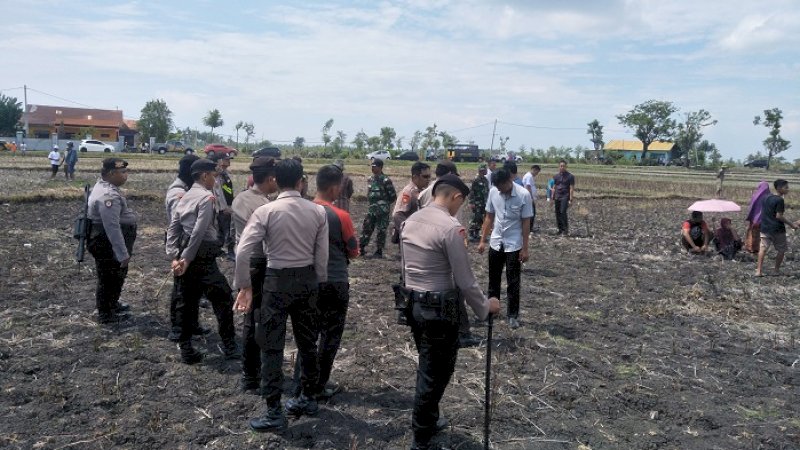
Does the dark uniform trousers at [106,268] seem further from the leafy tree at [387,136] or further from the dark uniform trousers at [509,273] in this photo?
the leafy tree at [387,136]

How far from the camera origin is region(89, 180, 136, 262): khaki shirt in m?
6.28

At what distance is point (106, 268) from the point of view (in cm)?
656

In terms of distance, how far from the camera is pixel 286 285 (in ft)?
14.2

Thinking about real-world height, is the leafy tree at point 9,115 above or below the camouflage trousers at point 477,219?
above

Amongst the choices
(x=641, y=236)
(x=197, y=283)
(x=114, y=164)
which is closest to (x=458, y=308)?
(x=197, y=283)

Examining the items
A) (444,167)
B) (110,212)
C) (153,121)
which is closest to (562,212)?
(444,167)

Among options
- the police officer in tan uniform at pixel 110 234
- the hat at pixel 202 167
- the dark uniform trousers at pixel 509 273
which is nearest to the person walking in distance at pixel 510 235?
the dark uniform trousers at pixel 509 273

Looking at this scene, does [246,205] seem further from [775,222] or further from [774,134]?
[774,134]

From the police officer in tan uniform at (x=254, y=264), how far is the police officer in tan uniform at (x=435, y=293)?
1.26m

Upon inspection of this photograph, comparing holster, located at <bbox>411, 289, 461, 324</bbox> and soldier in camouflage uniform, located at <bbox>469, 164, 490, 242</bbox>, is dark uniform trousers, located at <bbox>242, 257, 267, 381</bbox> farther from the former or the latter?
soldier in camouflage uniform, located at <bbox>469, 164, 490, 242</bbox>

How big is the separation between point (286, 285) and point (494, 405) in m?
1.96

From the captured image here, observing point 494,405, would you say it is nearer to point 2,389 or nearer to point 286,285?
point 286,285

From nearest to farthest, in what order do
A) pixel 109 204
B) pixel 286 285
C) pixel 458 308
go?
pixel 458 308 → pixel 286 285 → pixel 109 204

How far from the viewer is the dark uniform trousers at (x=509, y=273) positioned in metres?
6.85
